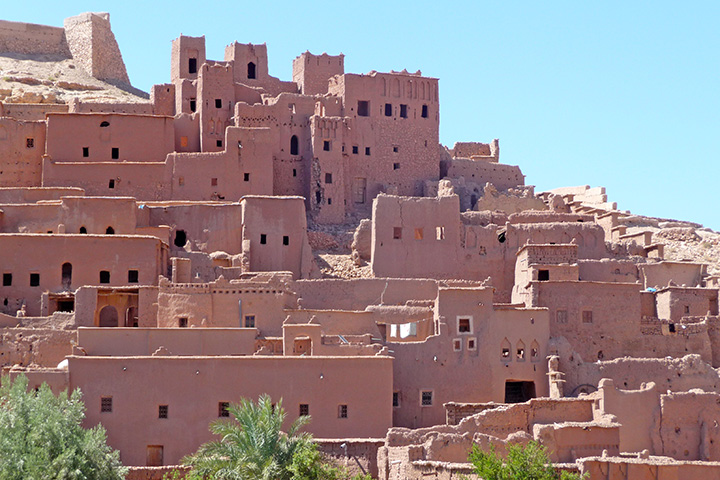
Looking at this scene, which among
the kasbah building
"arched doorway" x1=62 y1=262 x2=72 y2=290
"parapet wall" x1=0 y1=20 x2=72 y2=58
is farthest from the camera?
"parapet wall" x1=0 y1=20 x2=72 y2=58

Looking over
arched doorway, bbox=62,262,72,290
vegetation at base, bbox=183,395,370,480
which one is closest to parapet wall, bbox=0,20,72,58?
arched doorway, bbox=62,262,72,290

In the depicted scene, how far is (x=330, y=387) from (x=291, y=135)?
58.7ft

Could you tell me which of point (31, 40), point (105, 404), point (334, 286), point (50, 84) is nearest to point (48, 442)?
point (105, 404)

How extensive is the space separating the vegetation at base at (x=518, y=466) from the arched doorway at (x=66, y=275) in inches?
651

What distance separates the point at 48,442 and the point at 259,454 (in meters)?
4.99

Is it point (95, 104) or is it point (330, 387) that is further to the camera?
point (95, 104)

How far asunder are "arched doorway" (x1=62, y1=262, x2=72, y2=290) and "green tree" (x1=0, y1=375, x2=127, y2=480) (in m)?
8.83

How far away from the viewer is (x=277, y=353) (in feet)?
118

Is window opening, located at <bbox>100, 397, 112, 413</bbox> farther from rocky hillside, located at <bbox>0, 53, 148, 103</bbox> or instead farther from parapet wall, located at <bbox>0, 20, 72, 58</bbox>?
parapet wall, located at <bbox>0, 20, 72, 58</bbox>

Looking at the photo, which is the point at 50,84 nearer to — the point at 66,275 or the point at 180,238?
the point at 180,238

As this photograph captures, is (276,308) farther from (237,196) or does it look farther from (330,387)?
(237,196)

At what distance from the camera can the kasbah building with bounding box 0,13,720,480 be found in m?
33.4

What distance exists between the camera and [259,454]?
96.1ft

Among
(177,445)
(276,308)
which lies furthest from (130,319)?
(177,445)
